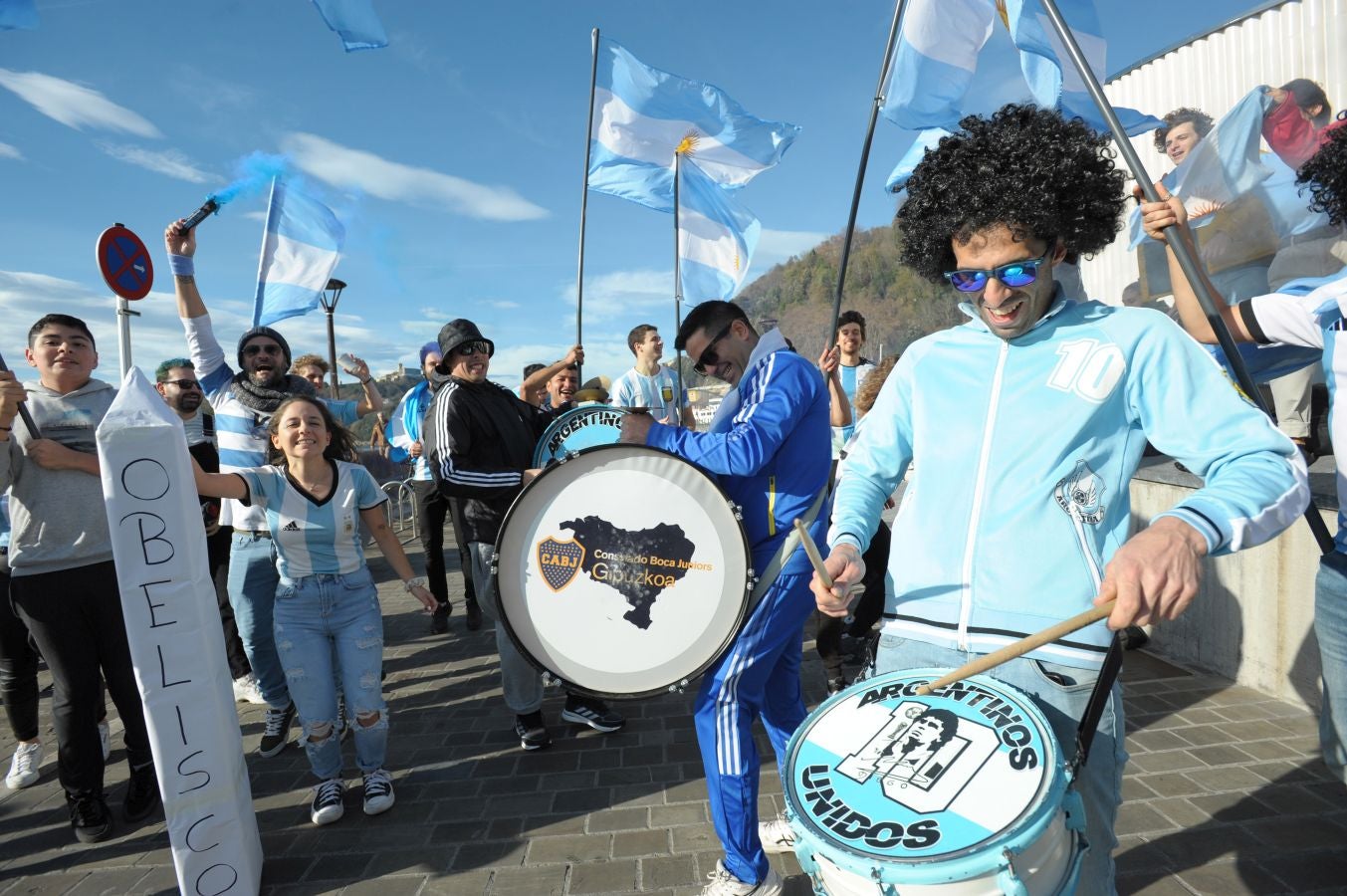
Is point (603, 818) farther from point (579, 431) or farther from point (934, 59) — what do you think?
point (934, 59)

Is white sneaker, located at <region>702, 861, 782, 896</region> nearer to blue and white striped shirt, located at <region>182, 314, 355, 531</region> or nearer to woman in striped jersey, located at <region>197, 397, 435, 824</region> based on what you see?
woman in striped jersey, located at <region>197, 397, 435, 824</region>

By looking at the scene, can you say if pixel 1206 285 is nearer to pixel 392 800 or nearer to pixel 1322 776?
pixel 1322 776

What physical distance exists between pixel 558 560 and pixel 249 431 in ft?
9.55

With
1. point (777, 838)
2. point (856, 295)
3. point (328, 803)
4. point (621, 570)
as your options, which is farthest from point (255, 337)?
point (856, 295)

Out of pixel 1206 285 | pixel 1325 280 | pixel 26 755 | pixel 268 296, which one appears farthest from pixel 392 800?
pixel 1325 280

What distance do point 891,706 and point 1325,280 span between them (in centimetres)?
189

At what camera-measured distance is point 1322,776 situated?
321cm

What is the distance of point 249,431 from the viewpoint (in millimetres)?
4398

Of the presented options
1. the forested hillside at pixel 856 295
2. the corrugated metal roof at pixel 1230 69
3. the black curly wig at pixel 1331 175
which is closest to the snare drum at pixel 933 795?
the black curly wig at pixel 1331 175

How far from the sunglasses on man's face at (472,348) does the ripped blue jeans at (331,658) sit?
1450 mm

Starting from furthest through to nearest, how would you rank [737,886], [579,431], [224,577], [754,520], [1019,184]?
[224,577] → [579,431] → [754,520] → [737,886] → [1019,184]

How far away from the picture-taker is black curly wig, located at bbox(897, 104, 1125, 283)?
5.53ft

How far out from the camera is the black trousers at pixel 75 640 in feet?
10.8

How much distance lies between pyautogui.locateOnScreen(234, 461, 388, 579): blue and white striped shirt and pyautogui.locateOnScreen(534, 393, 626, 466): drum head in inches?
41.8
